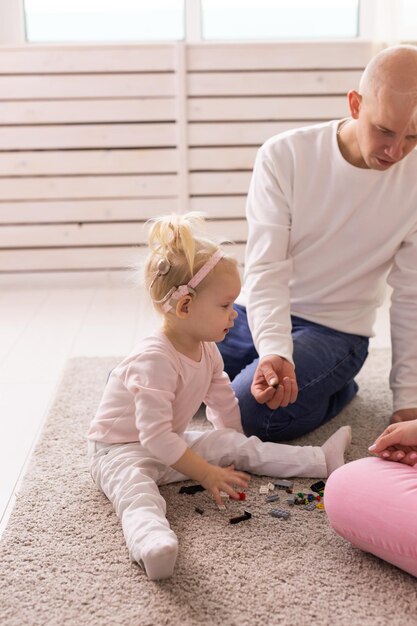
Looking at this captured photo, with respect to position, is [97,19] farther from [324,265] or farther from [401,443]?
[401,443]

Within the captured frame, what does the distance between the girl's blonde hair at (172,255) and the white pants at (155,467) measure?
0.27m

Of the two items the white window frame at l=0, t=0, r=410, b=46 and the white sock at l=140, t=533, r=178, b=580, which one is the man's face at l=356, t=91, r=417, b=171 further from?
the white window frame at l=0, t=0, r=410, b=46

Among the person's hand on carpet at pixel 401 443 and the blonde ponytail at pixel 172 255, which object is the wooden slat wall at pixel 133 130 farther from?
the person's hand on carpet at pixel 401 443

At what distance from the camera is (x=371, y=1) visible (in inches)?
122

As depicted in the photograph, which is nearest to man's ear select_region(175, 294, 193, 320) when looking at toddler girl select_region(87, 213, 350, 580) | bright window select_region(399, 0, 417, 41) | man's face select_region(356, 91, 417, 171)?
toddler girl select_region(87, 213, 350, 580)

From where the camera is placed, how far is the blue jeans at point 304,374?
156 centimetres

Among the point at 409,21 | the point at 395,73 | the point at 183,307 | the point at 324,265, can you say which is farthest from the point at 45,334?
the point at 409,21

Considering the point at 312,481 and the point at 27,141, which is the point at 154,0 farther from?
the point at 312,481

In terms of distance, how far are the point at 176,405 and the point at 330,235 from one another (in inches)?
19.9

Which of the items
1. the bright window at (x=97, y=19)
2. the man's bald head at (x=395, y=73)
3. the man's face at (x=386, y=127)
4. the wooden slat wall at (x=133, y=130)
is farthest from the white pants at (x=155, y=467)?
the bright window at (x=97, y=19)

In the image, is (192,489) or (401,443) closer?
(401,443)

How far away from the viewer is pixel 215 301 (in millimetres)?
1352

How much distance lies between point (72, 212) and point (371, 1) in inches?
55.2

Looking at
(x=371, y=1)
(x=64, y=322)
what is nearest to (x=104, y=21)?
(x=371, y=1)
